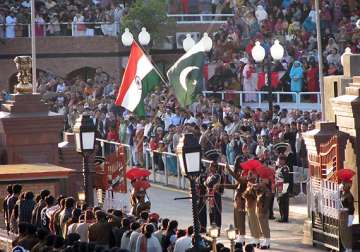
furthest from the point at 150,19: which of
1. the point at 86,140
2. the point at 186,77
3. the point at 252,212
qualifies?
the point at 86,140

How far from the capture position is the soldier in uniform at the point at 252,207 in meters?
31.8

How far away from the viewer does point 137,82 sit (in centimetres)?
3869

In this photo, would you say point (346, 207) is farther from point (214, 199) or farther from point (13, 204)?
point (13, 204)

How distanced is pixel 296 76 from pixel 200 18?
1131 cm

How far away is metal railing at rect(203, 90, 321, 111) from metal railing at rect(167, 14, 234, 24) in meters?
7.11

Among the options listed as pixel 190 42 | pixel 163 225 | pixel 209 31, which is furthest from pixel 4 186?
pixel 209 31

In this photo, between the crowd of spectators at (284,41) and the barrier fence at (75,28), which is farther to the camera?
the barrier fence at (75,28)

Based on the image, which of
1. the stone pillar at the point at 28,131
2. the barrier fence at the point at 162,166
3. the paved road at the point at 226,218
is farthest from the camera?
the barrier fence at the point at 162,166

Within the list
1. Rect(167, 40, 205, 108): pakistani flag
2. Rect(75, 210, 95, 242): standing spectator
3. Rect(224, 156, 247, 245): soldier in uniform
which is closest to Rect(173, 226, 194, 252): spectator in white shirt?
Rect(75, 210, 95, 242): standing spectator

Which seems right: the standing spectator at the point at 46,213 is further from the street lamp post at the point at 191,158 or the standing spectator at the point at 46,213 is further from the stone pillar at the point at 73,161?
the street lamp post at the point at 191,158

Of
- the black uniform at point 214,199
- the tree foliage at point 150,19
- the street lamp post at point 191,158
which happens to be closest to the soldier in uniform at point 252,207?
the black uniform at point 214,199

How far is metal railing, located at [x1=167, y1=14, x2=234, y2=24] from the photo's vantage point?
58188 mm

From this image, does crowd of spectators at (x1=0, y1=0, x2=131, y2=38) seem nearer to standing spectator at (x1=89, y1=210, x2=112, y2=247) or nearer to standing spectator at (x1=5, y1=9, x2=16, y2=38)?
standing spectator at (x1=5, y1=9, x2=16, y2=38)

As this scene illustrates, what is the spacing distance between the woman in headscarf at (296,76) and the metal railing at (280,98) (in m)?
0.19
